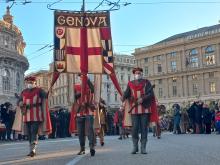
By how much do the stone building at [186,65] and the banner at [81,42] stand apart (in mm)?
82787

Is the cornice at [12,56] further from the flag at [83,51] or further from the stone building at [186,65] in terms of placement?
the flag at [83,51]

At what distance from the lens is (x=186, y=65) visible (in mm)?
99000

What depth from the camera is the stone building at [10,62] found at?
303 feet

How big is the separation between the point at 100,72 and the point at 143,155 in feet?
9.64

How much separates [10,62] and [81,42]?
85956 mm

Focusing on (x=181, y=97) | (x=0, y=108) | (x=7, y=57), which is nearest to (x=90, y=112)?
(x=0, y=108)

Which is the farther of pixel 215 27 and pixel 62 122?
pixel 215 27

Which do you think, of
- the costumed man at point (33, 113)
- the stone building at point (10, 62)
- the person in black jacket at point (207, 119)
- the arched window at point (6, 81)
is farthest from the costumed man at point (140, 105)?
the arched window at point (6, 81)

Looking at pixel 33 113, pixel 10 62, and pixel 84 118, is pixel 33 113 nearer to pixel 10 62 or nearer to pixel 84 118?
pixel 84 118

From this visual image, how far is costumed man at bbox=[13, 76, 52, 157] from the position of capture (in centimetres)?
1046

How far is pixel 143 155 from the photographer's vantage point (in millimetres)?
9281

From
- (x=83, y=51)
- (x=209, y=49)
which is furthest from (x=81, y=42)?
(x=209, y=49)

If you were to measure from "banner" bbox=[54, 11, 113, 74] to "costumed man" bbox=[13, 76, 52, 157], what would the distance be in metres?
0.78

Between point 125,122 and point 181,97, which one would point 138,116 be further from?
point 181,97
